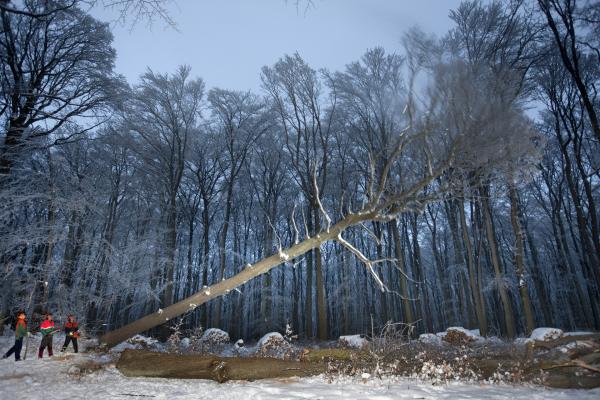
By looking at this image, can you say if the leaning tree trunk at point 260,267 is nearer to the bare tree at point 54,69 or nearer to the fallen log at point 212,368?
the fallen log at point 212,368

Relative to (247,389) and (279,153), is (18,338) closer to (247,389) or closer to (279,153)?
(247,389)

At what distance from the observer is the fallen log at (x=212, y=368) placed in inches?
207

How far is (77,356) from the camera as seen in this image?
794cm

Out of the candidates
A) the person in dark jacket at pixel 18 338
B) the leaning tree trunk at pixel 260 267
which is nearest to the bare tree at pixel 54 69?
the person in dark jacket at pixel 18 338

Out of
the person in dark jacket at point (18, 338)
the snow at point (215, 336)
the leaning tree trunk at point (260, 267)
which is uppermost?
the leaning tree trunk at point (260, 267)

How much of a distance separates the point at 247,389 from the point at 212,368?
1135mm

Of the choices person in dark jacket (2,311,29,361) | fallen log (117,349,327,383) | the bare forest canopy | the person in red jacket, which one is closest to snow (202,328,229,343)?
the bare forest canopy

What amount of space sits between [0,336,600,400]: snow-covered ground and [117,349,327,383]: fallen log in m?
0.16

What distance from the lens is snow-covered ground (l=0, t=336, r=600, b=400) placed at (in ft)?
13.4

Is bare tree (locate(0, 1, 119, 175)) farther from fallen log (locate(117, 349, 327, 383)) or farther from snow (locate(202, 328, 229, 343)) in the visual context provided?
snow (locate(202, 328, 229, 343))

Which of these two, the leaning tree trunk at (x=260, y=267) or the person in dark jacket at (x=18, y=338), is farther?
the person in dark jacket at (x=18, y=338)

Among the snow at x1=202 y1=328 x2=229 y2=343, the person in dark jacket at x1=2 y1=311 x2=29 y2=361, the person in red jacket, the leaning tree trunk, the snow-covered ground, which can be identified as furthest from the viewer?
the snow at x1=202 y1=328 x2=229 y2=343

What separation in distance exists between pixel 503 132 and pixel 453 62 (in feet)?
6.07

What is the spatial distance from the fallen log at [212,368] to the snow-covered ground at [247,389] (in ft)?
0.54
